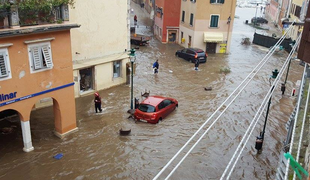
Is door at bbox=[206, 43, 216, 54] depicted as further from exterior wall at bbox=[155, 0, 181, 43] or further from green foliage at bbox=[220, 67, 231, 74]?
green foliage at bbox=[220, 67, 231, 74]

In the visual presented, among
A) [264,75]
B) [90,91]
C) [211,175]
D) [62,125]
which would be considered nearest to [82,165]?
[62,125]

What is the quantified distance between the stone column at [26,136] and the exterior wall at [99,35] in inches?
282

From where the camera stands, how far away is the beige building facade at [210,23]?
114 ft

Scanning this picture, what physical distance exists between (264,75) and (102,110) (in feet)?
56.9

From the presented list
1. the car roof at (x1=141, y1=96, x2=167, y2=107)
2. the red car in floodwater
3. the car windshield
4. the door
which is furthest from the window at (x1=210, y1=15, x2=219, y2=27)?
the car windshield

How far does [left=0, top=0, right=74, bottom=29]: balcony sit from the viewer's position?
1148 centimetres

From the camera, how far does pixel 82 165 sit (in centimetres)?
1302

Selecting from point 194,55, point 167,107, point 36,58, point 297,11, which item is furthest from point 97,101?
point 297,11

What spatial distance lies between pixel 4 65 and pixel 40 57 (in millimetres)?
1702

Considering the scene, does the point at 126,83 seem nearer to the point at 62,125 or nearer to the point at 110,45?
the point at 110,45

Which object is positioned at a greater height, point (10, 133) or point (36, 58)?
point (36, 58)

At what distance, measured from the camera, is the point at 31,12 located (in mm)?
12414

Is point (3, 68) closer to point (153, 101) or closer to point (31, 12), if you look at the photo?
point (31, 12)

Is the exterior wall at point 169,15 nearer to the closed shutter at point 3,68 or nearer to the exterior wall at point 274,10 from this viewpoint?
the closed shutter at point 3,68
